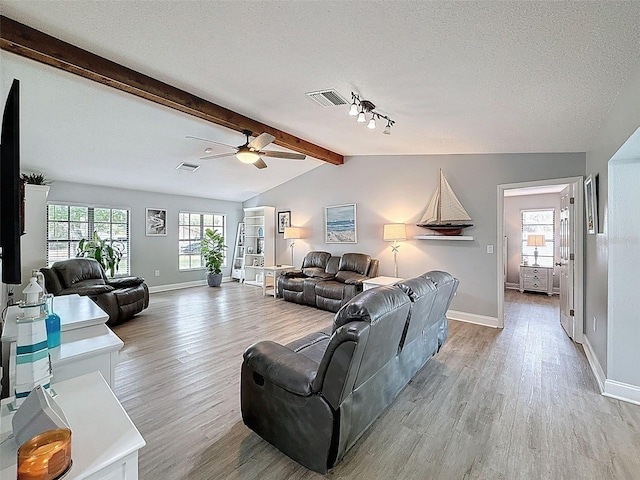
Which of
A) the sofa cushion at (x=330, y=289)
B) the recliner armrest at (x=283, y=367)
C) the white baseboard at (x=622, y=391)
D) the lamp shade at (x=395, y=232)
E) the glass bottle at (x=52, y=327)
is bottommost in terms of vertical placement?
the white baseboard at (x=622, y=391)

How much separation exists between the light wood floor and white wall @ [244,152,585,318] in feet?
3.25

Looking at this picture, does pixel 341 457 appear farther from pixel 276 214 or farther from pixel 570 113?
pixel 276 214

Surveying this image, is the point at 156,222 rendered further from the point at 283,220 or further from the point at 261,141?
the point at 261,141

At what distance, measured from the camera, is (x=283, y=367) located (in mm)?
1844

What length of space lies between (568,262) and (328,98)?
150 inches

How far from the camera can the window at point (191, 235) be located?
767 cm

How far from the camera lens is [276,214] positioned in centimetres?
779

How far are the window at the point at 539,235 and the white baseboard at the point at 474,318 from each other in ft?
11.4

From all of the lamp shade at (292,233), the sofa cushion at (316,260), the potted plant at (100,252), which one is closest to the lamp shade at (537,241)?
the sofa cushion at (316,260)

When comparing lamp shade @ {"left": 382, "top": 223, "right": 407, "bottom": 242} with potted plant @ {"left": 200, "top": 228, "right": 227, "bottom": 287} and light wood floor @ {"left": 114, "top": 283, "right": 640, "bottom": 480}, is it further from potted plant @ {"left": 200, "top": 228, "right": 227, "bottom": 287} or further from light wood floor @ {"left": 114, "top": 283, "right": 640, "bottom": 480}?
potted plant @ {"left": 200, "top": 228, "right": 227, "bottom": 287}

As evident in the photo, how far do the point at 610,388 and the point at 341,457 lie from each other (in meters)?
2.43

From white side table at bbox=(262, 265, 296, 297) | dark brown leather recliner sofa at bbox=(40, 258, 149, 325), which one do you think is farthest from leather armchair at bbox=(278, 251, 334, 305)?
dark brown leather recliner sofa at bbox=(40, 258, 149, 325)

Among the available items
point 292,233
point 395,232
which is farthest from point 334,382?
point 292,233

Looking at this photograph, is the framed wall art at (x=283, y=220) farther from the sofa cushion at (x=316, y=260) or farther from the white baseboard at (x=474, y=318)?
the white baseboard at (x=474, y=318)
